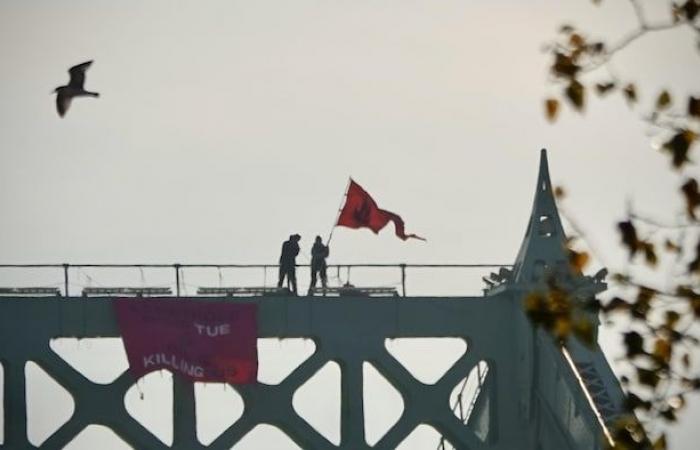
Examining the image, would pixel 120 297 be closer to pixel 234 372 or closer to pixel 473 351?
pixel 234 372

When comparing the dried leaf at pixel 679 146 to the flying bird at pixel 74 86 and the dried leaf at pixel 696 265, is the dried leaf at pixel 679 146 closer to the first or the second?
the dried leaf at pixel 696 265

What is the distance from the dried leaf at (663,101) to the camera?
20969 mm

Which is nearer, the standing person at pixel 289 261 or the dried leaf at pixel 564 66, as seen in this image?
the dried leaf at pixel 564 66

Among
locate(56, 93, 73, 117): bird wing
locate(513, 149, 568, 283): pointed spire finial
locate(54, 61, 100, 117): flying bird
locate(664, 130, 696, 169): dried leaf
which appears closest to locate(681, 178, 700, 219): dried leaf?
locate(664, 130, 696, 169): dried leaf

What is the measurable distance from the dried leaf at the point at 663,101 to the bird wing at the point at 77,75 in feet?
93.2

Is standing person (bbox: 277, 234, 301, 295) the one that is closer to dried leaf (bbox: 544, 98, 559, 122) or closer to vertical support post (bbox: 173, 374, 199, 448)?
vertical support post (bbox: 173, 374, 199, 448)

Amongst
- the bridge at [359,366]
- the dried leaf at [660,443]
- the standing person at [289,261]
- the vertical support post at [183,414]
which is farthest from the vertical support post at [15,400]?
the dried leaf at [660,443]

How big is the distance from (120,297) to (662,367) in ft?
104

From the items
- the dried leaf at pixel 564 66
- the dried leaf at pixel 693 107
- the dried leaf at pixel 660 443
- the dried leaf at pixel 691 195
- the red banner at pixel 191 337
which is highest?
the dried leaf at pixel 564 66

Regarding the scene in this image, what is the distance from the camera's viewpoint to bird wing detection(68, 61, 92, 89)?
48812 mm

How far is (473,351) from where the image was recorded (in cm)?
5275

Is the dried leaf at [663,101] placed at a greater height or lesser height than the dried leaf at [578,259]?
greater

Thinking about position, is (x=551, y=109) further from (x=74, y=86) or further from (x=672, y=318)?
(x=74, y=86)

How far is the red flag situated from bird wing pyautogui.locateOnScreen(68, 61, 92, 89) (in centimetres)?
803
